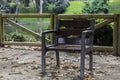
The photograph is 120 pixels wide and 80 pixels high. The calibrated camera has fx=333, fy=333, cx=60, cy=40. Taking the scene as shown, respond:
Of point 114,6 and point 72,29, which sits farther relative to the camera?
point 114,6

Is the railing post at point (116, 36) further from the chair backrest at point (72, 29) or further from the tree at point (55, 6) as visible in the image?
the tree at point (55, 6)

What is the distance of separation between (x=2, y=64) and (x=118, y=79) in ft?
8.51

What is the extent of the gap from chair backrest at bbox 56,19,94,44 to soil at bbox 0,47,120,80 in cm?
55

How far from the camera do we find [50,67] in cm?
663

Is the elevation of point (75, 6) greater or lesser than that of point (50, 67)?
greater

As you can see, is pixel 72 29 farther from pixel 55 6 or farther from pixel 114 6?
pixel 114 6

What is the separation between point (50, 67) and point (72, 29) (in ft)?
3.14

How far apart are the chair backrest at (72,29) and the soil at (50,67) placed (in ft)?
1.82

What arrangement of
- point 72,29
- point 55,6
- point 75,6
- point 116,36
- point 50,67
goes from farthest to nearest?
point 75,6 < point 55,6 < point 116,36 < point 50,67 < point 72,29

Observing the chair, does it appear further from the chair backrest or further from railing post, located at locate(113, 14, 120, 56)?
railing post, located at locate(113, 14, 120, 56)

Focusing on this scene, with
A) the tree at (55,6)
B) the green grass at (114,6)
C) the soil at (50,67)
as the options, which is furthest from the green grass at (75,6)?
the soil at (50,67)

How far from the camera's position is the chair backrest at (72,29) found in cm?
616

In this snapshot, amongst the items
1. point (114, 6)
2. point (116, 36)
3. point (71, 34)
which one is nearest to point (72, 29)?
point (71, 34)

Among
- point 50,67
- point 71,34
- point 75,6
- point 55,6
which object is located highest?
point 71,34
